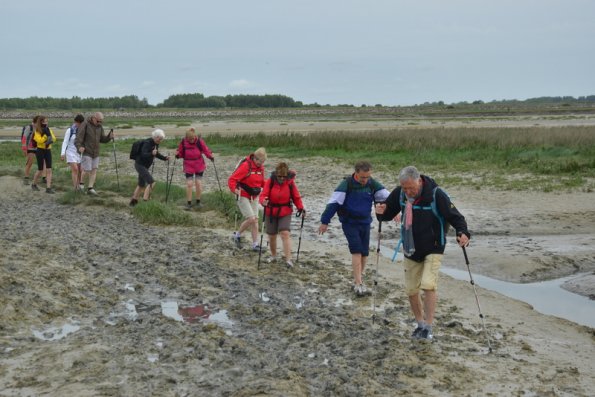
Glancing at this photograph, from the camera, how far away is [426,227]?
756 centimetres

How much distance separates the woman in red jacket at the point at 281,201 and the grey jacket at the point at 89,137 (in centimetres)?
693

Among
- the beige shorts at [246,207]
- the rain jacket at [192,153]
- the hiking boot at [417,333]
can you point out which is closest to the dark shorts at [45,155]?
the rain jacket at [192,153]

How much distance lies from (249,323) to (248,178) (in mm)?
4362

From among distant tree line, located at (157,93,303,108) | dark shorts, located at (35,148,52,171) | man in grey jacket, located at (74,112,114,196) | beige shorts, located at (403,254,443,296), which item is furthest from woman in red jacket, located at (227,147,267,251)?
distant tree line, located at (157,93,303,108)

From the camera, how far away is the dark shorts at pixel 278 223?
11273mm

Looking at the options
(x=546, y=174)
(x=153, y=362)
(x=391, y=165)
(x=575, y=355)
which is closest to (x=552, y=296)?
(x=575, y=355)

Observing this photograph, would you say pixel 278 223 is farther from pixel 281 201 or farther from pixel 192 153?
pixel 192 153

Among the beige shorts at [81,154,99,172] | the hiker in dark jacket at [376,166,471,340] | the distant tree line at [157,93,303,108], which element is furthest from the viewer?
the distant tree line at [157,93,303,108]

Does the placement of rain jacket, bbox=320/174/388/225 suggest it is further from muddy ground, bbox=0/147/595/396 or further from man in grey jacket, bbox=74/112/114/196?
man in grey jacket, bbox=74/112/114/196

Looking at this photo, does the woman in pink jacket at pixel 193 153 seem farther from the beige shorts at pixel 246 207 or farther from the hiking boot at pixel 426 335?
the hiking boot at pixel 426 335

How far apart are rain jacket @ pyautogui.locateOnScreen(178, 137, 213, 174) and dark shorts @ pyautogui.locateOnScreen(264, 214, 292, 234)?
4632 mm

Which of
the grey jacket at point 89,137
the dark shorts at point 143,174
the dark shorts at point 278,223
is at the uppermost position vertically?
the grey jacket at point 89,137

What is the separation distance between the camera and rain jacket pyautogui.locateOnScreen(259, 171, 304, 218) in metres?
11.1

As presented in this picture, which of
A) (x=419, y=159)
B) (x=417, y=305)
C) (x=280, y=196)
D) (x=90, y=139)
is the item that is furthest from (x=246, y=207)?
(x=419, y=159)
